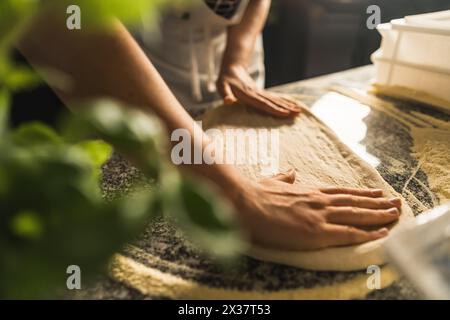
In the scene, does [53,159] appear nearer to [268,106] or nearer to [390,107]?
[268,106]

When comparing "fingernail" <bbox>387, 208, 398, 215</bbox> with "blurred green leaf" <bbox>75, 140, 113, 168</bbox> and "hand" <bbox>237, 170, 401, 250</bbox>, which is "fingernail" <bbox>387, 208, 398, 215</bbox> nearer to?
"hand" <bbox>237, 170, 401, 250</bbox>

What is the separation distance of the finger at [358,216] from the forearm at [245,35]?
717mm

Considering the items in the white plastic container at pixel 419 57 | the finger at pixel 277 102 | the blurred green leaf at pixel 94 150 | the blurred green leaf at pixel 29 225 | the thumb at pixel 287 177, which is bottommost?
the thumb at pixel 287 177

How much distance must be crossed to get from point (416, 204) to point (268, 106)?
462 mm

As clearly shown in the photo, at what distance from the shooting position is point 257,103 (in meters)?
1.10

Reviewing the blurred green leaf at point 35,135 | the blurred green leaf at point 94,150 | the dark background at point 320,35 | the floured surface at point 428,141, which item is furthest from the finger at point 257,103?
the dark background at point 320,35

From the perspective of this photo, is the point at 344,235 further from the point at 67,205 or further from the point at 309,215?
the point at 67,205

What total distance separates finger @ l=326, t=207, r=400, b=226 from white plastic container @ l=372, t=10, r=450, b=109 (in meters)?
0.59

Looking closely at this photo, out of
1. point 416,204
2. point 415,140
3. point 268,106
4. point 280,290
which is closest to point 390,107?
point 415,140

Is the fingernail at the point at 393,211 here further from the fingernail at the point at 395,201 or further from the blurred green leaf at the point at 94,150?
the blurred green leaf at the point at 94,150

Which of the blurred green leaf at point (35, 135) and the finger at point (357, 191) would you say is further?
the finger at point (357, 191)

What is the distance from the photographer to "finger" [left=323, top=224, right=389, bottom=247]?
2.03 ft

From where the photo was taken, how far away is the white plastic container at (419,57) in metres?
1.05

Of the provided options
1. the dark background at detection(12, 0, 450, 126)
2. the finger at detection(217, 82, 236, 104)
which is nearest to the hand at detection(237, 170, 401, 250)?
the finger at detection(217, 82, 236, 104)
